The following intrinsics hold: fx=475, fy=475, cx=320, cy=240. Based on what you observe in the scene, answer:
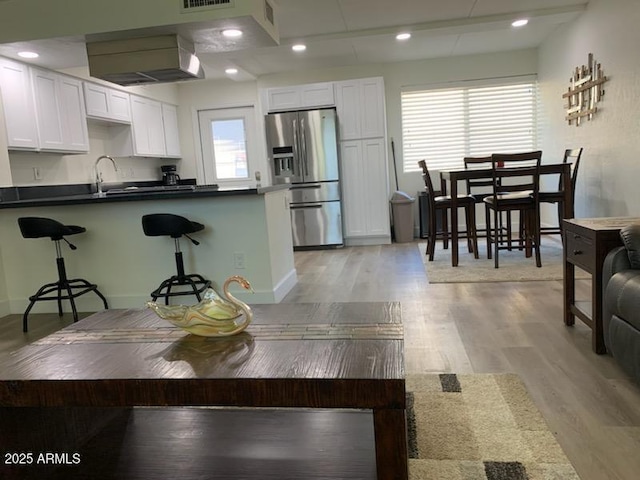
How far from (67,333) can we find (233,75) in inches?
211

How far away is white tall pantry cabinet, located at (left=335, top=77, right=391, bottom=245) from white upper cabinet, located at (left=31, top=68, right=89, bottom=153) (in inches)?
117

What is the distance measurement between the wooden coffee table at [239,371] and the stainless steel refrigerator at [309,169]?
4506 mm

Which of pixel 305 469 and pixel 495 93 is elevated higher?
pixel 495 93

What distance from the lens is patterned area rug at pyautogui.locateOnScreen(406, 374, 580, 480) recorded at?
143cm

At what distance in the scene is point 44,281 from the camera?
3.83 m

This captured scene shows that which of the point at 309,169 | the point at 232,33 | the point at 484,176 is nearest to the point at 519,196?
the point at 484,176

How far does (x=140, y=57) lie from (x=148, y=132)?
8.96 feet

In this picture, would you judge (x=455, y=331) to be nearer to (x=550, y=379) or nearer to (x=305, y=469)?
(x=550, y=379)

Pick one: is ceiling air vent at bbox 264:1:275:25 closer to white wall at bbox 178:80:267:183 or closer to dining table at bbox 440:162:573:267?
dining table at bbox 440:162:573:267

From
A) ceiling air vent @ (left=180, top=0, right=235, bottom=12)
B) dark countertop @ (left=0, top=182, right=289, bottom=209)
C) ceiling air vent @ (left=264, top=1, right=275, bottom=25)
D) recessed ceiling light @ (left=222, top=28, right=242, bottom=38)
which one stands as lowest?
dark countertop @ (left=0, top=182, right=289, bottom=209)

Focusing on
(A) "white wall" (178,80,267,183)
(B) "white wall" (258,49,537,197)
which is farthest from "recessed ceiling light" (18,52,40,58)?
(B) "white wall" (258,49,537,197)

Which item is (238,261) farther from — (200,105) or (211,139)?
(200,105)

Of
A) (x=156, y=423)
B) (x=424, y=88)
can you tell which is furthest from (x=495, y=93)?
(x=156, y=423)

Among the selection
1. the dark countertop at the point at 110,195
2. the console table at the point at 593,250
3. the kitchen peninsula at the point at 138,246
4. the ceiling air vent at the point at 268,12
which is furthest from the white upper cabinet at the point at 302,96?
the console table at the point at 593,250
